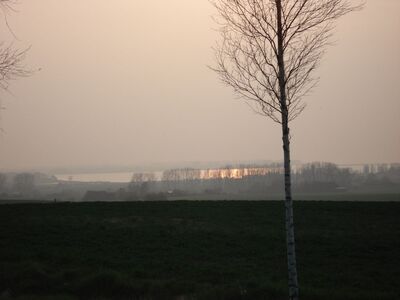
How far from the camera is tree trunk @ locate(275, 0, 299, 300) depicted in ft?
28.2

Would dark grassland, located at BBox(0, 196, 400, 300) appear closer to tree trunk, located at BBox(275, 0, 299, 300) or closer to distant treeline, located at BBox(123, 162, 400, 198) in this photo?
tree trunk, located at BBox(275, 0, 299, 300)

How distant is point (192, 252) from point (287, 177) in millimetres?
11321

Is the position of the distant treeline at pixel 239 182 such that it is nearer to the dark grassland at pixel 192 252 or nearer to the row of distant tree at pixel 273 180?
the row of distant tree at pixel 273 180

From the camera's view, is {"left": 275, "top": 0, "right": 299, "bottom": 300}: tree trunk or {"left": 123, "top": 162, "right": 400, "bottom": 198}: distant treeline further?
{"left": 123, "top": 162, "right": 400, "bottom": 198}: distant treeline

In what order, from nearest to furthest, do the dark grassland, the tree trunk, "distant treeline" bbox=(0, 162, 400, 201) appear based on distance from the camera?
the tree trunk → the dark grassland → "distant treeline" bbox=(0, 162, 400, 201)

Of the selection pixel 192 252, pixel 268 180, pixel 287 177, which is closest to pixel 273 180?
pixel 268 180

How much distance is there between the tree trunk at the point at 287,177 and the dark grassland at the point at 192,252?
3.94 metres

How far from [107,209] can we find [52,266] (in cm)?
1527

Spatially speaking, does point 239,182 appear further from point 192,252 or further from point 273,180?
point 192,252

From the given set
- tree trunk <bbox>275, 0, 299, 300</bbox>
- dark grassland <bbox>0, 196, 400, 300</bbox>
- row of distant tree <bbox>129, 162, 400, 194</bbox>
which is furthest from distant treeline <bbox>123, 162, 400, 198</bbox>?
tree trunk <bbox>275, 0, 299, 300</bbox>

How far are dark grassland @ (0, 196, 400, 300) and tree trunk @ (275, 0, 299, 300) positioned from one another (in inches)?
155

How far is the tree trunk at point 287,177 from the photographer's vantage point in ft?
28.2

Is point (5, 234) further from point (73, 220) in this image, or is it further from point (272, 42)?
point (272, 42)

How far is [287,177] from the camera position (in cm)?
871
